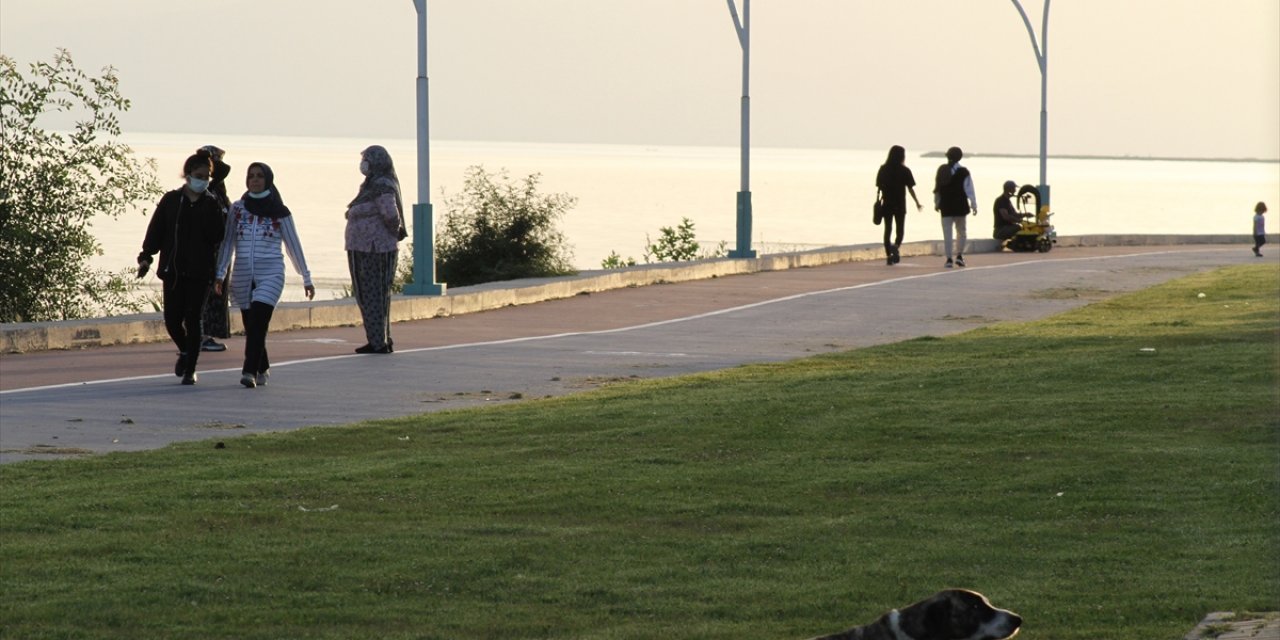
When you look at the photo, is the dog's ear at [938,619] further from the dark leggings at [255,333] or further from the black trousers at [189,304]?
the black trousers at [189,304]

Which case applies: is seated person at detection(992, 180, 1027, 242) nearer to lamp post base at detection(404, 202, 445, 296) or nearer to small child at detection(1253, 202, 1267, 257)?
small child at detection(1253, 202, 1267, 257)

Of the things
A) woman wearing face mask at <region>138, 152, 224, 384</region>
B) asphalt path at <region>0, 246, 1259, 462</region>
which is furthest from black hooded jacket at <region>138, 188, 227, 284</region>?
asphalt path at <region>0, 246, 1259, 462</region>

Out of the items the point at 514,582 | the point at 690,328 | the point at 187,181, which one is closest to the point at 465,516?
the point at 514,582

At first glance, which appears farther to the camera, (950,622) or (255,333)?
(255,333)

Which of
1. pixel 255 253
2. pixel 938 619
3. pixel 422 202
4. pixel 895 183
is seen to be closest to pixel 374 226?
pixel 255 253

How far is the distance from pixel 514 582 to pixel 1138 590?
2.50 meters

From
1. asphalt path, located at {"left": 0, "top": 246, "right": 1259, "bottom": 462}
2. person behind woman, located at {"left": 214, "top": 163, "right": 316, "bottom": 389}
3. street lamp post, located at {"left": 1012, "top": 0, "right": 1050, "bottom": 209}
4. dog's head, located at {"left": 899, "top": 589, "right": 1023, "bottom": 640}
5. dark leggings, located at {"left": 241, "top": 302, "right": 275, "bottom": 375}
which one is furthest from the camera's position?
street lamp post, located at {"left": 1012, "top": 0, "right": 1050, "bottom": 209}

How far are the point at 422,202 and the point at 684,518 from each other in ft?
49.7

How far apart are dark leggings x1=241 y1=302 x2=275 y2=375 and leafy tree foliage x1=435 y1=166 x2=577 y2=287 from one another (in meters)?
18.3

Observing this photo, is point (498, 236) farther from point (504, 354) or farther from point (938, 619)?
point (938, 619)

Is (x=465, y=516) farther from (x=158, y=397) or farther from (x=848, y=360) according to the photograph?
(x=848, y=360)

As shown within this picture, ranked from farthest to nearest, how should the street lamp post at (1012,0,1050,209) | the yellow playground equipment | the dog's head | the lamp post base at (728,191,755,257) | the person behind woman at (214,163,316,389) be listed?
the street lamp post at (1012,0,1050,209), the yellow playground equipment, the lamp post base at (728,191,755,257), the person behind woman at (214,163,316,389), the dog's head

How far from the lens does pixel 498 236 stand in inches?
1390

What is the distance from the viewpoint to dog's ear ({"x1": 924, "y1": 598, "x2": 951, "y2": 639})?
20.0 ft
